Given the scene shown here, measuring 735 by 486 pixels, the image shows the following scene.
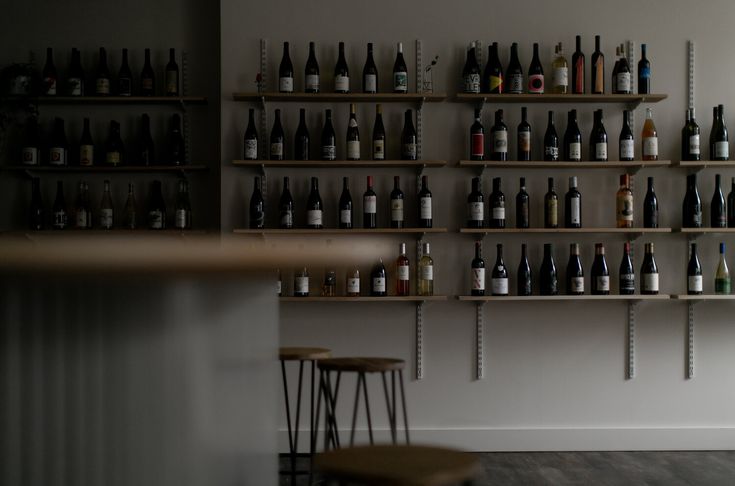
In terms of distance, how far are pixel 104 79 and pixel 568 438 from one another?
2873 millimetres

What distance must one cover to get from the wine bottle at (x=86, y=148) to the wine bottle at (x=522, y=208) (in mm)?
2089

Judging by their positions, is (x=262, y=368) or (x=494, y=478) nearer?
(x=262, y=368)

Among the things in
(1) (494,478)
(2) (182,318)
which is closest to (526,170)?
(1) (494,478)

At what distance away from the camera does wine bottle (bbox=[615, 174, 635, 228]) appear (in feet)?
14.3

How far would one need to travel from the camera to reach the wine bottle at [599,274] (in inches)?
170

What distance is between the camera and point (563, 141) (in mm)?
4445

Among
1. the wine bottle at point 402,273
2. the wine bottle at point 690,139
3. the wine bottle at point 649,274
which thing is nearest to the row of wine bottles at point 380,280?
the wine bottle at point 402,273

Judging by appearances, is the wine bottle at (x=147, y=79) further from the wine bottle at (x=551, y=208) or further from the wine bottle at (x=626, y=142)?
the wine bottle at (x=626, y=142)

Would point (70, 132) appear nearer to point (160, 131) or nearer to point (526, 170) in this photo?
point (160, 131)

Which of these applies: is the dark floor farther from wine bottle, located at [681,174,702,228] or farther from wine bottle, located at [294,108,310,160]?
wine bottle, located at [294,108,310,160]

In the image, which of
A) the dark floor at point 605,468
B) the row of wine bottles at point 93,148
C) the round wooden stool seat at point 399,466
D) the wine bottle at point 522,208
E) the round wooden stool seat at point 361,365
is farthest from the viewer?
the row of wine bottles at point 93,148

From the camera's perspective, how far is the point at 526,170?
446 centimetres

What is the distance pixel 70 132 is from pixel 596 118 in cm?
261

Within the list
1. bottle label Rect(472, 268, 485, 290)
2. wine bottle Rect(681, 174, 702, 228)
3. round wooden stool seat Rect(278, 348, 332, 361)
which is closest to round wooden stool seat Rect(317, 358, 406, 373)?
round wooden stool seat Rect(278, 348, 332, 361)
